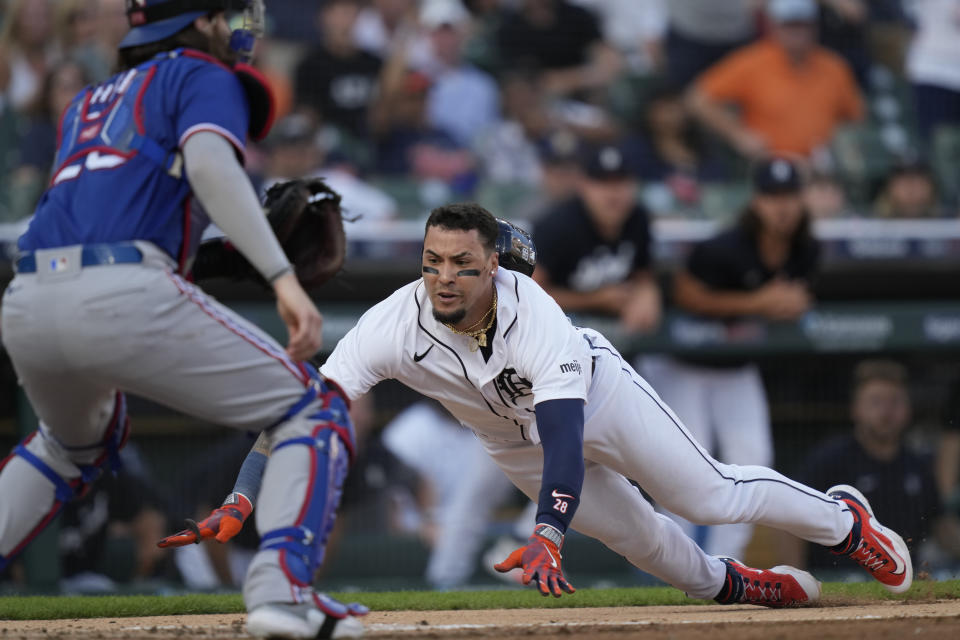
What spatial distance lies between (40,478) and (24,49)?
20.9 feet

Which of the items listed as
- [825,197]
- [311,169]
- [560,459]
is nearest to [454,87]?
[311,169]

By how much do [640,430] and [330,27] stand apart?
632 cm

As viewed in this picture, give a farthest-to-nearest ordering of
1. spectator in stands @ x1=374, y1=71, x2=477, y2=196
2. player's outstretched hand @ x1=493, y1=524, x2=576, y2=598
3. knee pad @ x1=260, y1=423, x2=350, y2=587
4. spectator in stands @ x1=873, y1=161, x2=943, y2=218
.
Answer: spectator in stands @ x1=374, y1=71, x2=477, y2=196, spectator in stands @ x1=873, y1=161, x2=943, y2=218, player's outstretched hand @ x1=493, y1=524, x2=576, y2=598, knee pad @ x1=260, y1=423, x2=350, y2=587

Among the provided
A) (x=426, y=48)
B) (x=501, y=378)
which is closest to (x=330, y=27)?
(x=426, y=48)

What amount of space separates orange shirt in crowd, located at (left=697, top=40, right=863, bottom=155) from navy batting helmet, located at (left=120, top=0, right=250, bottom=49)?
23.3ft

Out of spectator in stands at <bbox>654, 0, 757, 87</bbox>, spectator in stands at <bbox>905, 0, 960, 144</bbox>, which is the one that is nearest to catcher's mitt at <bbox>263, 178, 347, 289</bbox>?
spectator in stands at <bbox>654, 0, 757, 87</bbox>

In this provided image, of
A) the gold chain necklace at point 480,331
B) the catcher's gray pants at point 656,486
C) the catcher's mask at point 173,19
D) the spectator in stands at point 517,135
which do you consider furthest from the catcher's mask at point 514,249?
the spectator in stands at point 517,135

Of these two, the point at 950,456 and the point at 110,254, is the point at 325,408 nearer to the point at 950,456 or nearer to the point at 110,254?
the point at 110,254

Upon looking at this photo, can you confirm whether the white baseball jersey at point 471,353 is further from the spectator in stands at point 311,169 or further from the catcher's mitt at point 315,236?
Result: the spectator in stands at point 311,169

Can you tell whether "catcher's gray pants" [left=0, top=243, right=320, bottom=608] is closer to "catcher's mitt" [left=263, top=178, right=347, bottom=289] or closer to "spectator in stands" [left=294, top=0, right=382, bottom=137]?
"catcher's mitt" [left=263, top=178, right=347, bottom=289]

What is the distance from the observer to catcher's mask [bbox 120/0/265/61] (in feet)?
10.2

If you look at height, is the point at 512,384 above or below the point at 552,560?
above

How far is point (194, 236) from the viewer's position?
3.05 m

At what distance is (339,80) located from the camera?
9297 millimetres
